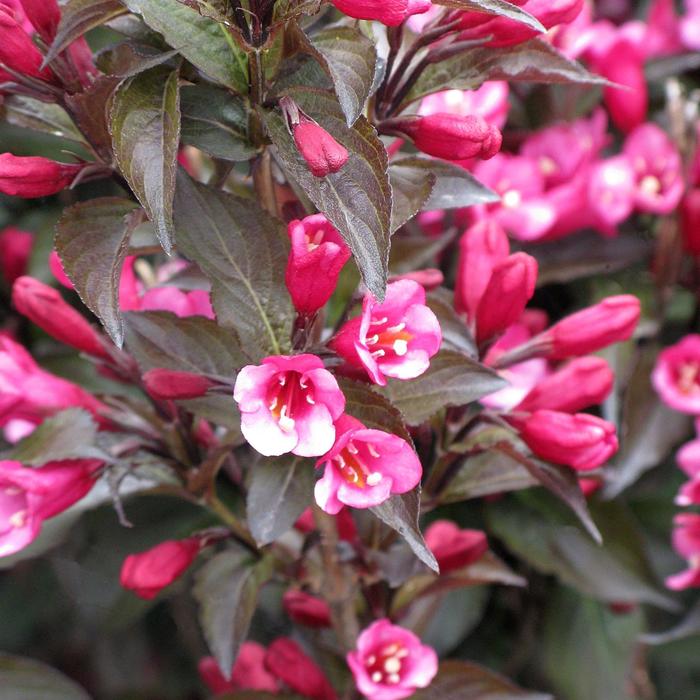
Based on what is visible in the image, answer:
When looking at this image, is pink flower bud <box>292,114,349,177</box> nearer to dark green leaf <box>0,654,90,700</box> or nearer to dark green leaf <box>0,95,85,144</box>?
dark green leaf <box>0,95,85,144</box>

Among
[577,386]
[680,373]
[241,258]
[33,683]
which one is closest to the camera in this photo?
[241,258]

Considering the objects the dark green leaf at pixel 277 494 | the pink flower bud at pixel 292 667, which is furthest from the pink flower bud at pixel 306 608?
the dark green leaf at pixel 277 494

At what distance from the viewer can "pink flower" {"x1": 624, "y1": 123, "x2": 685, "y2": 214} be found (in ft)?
3.62

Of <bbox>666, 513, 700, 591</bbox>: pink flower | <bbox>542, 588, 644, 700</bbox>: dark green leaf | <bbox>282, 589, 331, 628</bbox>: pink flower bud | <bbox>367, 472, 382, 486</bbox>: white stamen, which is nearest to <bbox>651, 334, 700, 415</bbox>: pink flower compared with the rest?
<bbox>666, 513, 700, 591</bbox>: pink flower

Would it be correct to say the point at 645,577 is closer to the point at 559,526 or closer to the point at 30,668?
the point at 559,526

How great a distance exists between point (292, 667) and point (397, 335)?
35 cm

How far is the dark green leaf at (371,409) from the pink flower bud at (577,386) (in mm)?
181

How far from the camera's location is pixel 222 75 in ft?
1.88

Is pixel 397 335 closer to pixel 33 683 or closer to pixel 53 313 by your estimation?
pixel 53 313

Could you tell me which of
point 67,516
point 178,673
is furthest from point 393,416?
point 178,673

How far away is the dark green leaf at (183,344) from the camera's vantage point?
67 centimetres

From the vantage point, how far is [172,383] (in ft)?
2.08

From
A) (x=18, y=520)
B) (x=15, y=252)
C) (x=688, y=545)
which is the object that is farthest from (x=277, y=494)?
(x=15, y=252)

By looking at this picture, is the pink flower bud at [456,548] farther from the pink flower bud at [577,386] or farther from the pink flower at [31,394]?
the pink flower at [31,394]
